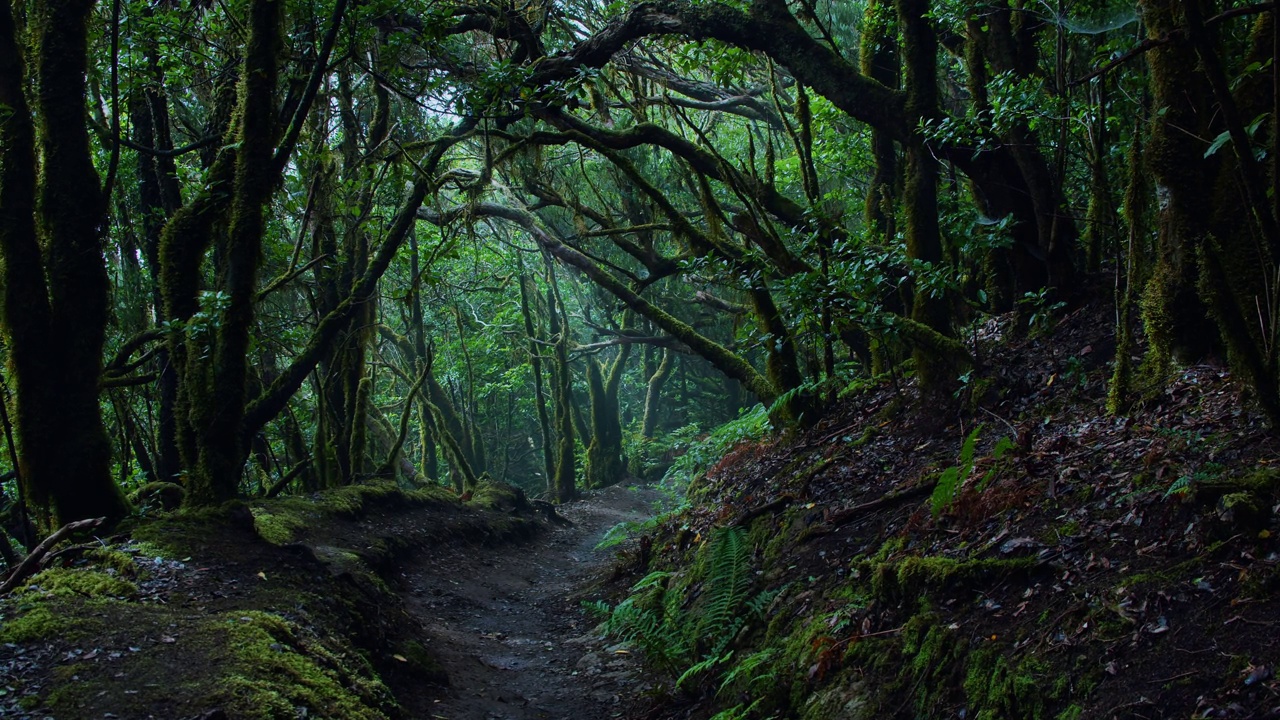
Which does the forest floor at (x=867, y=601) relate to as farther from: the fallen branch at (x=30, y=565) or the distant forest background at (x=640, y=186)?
the distant forest background at (x=640, y=186)

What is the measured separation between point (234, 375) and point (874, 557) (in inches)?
212

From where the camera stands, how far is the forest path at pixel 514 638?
571 cm

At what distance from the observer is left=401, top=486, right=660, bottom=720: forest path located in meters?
5.71

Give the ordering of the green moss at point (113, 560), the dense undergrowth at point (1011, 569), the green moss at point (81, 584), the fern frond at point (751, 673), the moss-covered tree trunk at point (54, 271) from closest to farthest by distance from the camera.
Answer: the dense undergrowth at point (1011, 569) < the fern frond at point (751, 673) < the green moss at point (81, 584) < the green moss at point (113, 560) < the moss-covered tree trunk at point (54, 271)

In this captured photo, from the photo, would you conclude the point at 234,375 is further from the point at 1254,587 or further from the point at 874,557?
the point at 1254,587

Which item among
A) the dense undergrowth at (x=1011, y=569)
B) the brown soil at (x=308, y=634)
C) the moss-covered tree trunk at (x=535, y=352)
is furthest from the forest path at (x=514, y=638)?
the moss-covered tree trunk at (x=535, y=352)

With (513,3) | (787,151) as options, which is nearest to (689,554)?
(513,3)

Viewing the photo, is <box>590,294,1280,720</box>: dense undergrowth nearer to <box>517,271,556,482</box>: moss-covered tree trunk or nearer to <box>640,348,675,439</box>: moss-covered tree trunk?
<box>517,271,556,482</box>: moss-covered tree trunk

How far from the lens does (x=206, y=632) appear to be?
4320 mm

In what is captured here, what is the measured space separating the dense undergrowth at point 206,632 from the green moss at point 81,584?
11 mm

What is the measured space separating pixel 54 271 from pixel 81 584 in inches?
102

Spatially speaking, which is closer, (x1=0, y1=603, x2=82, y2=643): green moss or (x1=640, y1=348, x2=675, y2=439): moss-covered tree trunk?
(x1=0, y1=603, x2=82, y2=643): green moss

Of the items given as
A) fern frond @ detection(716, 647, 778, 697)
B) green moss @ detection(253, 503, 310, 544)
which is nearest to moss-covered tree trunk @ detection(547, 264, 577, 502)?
green moss @ detection(253, 503, 310, 544)

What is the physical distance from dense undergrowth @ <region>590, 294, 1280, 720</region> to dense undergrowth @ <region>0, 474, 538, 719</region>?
6.54 feet
